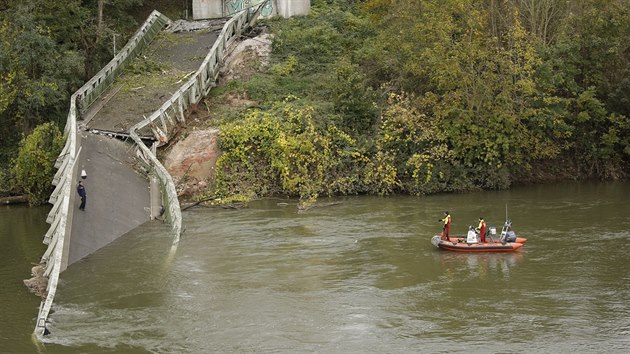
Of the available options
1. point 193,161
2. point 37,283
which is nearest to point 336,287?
point 37,283

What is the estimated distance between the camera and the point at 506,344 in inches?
698

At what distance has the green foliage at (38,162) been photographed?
33875 millimetres

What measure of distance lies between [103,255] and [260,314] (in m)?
7.23

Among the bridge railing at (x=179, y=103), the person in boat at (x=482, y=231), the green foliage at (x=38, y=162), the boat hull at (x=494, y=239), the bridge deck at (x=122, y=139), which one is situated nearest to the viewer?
the boat hull at (x=494, y=239)

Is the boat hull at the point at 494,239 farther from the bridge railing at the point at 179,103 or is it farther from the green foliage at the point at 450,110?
the bridge railing at the point at 179,103

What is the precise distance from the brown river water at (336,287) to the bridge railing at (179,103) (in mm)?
1300

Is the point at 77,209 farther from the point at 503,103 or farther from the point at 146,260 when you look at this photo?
the point at 503,103

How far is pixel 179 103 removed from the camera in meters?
35.1

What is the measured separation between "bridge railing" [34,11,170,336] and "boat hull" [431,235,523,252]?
38.9 ft

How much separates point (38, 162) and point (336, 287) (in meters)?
17.9

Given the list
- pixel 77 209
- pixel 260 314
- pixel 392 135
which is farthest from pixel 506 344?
pixel 392 135

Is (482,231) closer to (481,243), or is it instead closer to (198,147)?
(481,243)

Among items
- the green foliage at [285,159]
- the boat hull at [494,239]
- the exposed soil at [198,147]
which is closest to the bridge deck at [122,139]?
the exposed soil at [198,147]

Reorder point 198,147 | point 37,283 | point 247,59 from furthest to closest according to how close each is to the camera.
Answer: point 247,59
point 198,147
point 37,283
